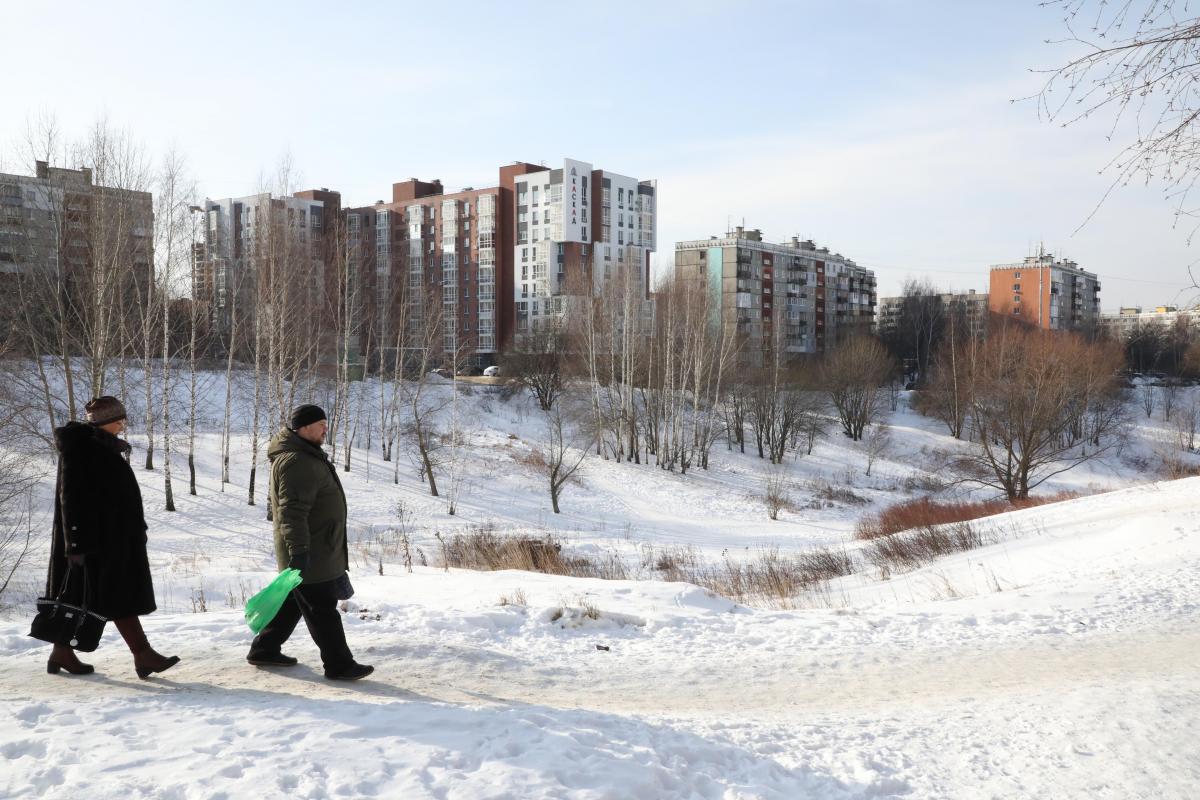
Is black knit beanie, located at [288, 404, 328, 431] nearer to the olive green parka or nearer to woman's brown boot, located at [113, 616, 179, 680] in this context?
the olive green parka

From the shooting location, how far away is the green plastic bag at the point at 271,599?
17.9ft

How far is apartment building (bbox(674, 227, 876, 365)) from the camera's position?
8219cm

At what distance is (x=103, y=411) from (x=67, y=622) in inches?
53.8

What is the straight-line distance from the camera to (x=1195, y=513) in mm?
12734

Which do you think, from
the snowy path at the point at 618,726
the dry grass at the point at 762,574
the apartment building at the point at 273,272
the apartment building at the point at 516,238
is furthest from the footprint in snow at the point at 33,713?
the apartment building at the point at 516,238

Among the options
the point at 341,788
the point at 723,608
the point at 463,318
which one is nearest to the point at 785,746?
the point at 341,788

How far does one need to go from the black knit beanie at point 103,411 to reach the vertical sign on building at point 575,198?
212 ft

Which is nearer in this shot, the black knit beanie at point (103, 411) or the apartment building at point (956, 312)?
the black knit beanie at point (103, 411)

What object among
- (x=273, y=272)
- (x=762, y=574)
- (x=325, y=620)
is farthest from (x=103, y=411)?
(x=273, y=272)

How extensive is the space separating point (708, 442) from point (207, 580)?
33254 mm

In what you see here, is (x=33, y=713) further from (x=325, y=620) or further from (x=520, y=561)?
(x=520, y=561)

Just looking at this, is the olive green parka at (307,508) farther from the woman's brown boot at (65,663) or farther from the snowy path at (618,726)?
the woman's brown boot at (65,663)

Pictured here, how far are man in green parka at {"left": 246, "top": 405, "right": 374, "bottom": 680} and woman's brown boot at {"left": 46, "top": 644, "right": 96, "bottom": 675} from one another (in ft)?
3.57

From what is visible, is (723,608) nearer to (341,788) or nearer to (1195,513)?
(341,788)
